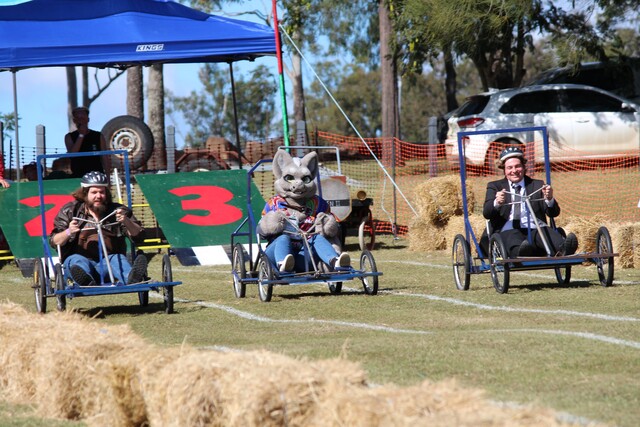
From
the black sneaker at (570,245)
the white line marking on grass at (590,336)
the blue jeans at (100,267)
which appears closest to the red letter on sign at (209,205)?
the blue jeans at (100,267)

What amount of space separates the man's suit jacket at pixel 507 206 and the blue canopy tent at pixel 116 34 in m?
6.12

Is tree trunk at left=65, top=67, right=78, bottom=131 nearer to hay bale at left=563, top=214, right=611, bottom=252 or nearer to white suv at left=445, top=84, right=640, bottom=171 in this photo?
white suv at left=445, top=84, right=640, bottom=171

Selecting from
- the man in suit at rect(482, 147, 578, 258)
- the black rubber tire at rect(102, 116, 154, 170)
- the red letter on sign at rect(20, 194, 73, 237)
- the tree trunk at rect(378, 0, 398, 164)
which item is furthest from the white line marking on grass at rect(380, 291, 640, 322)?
the tree trunk at rect(378, 0, 398, 164)

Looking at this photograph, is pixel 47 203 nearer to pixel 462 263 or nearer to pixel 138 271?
pixel 138 271

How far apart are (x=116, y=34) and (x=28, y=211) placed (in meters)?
2.78

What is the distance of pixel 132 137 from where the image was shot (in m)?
21.2

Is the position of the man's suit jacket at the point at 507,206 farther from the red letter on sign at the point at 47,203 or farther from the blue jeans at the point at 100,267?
the red letter on sign at the point at 47,203

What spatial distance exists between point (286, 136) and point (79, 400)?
11.1 metres

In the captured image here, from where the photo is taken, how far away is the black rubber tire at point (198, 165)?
81.4 ft

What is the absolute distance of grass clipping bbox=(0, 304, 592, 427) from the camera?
4324 millimetres

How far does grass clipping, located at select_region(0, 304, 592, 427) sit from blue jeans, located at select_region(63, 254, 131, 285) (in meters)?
3.88

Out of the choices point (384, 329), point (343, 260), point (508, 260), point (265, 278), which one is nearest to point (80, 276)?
point (265, 278)

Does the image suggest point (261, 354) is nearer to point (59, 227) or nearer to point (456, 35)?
point (59, 227)

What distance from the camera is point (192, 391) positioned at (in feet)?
16.3
